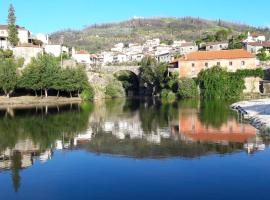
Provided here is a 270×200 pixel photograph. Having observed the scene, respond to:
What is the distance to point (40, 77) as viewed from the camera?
6719 centimetres

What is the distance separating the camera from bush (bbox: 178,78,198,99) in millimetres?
72238

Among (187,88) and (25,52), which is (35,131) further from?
(25,52)

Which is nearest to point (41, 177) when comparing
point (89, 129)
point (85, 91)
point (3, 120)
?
point (89, 129)

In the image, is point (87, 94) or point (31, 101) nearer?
point (31, 101)

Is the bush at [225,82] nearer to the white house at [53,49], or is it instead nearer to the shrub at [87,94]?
the shrub at [87,94]

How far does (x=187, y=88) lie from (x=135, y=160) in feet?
166

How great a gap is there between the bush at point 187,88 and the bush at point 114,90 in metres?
15.3

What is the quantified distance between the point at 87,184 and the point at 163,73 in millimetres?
60957

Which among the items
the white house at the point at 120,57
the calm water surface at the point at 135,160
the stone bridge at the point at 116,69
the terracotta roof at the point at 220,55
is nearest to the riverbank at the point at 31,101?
the stone bridge at the point at 116,69

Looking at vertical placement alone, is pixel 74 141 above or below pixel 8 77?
below

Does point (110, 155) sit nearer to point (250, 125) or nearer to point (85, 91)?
point (250, 125)

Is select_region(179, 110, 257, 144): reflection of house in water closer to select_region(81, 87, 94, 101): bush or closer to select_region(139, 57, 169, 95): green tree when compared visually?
select_region(81, 87, 94, 101): bush

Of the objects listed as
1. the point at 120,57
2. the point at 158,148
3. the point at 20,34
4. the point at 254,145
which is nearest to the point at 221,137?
the point at 254,145

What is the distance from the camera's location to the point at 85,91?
75.4m
